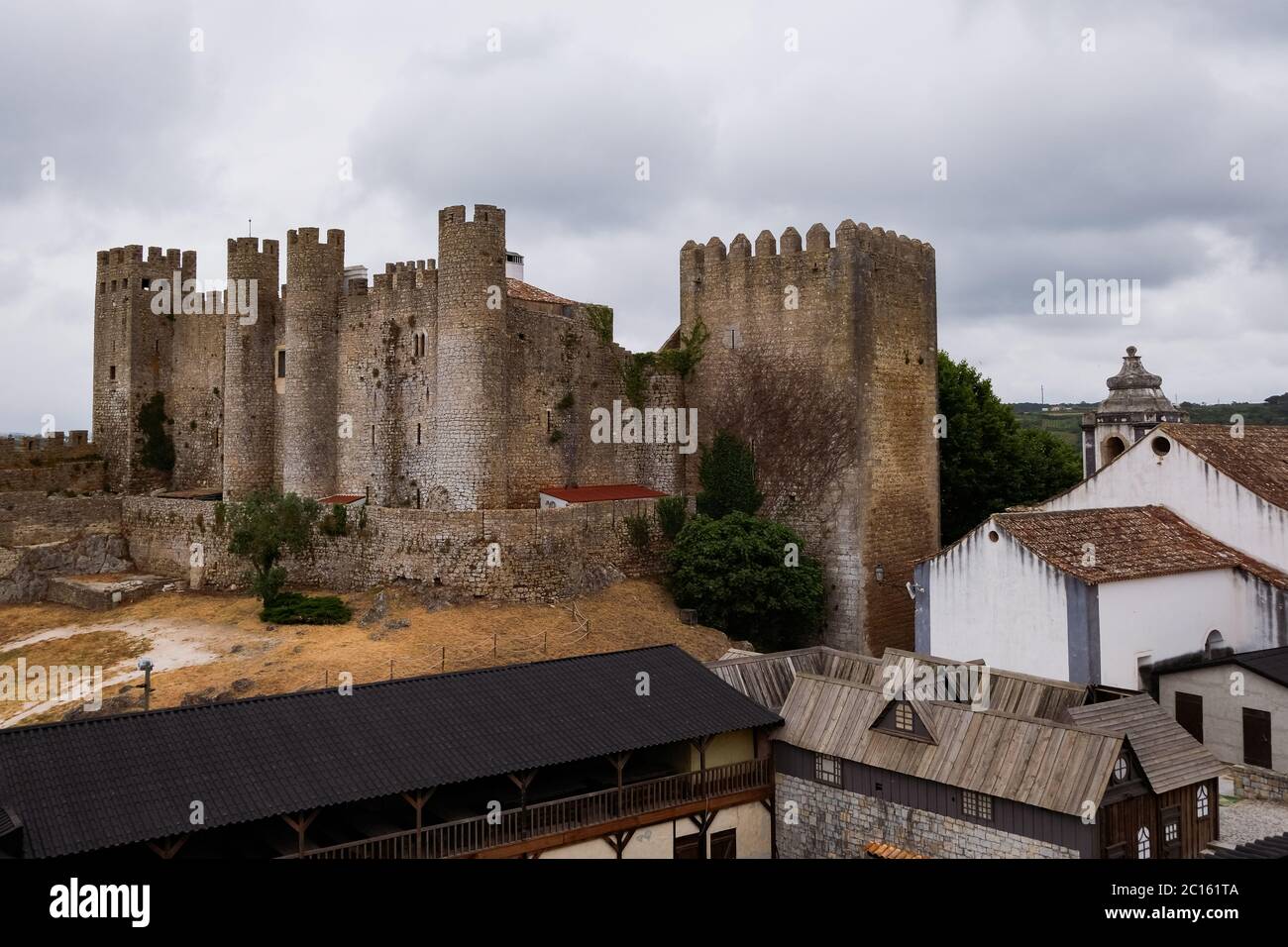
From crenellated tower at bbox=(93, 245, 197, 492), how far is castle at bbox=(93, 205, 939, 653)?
19.5 feet

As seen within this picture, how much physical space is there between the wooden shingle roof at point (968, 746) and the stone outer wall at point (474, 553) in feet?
35.0

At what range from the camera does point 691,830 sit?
678 inches

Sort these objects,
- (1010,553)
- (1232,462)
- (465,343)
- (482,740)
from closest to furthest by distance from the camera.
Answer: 1. (482,740)
2. (1010,553)
3. (1232,462)
4. (465,343)

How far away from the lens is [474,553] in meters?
27.5

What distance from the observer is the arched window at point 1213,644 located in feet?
74.8

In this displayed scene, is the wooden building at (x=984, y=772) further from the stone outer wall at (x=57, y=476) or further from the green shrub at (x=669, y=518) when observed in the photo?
the stone outer wall at (x=57, y=476)

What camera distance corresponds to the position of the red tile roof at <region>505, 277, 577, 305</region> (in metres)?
34.2

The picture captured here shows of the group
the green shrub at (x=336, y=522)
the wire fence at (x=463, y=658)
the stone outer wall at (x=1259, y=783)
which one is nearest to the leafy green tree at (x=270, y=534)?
the green shrub at (x=336, y=522)

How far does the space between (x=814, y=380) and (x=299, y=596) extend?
1586cm

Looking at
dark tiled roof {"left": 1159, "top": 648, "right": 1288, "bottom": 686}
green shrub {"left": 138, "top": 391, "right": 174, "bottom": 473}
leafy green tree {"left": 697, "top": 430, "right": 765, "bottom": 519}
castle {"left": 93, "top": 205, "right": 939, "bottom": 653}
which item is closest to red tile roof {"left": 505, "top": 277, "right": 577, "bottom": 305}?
castle {"left": 93, "top": 205, "right": 939, "bottom": 653}

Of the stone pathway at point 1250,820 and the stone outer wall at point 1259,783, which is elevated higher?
the stone outer wall at point 1259,783
